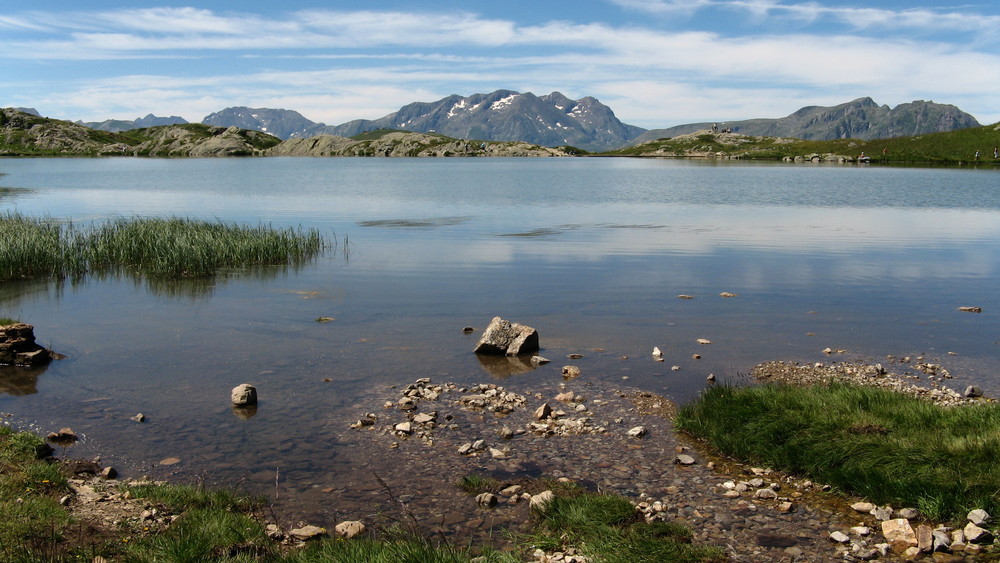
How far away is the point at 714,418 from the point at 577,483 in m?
4.10

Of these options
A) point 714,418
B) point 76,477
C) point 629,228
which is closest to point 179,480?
point 76,477

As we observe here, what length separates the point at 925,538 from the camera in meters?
10.1

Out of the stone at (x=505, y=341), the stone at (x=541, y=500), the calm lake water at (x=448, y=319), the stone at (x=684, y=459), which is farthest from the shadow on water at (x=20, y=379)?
the stone at (x=684, y=459)

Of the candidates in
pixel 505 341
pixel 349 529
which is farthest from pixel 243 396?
pixel 505 341

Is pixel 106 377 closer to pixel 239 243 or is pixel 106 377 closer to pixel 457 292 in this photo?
pixel 457 292

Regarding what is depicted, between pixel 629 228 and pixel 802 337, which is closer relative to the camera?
pixel 802 337

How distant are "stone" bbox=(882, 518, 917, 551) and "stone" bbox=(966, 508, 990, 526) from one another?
2.82 ft

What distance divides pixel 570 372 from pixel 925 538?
10233 millimetres

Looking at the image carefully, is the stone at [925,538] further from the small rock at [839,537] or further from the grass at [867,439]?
the small rock at [839,537]

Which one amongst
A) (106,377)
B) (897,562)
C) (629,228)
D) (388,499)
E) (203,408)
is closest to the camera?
(897,562)

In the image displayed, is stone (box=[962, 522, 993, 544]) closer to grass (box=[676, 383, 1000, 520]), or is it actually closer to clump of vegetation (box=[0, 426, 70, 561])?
grass (box=[676, 383, 1000, 520])

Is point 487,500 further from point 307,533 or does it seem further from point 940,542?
point 940,542

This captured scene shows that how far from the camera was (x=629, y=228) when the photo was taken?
186 feet

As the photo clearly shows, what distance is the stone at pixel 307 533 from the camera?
34.6ft
